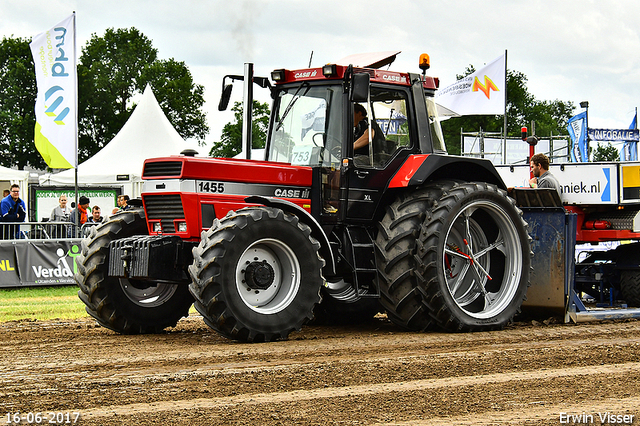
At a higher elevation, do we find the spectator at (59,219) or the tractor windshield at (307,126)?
the tractor windshield at (307,126)

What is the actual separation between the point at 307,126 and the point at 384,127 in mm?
788

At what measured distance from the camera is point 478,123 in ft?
199

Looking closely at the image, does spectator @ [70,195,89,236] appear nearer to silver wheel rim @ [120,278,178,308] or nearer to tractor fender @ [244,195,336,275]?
silver wheel rim @ [120,278,178,308]

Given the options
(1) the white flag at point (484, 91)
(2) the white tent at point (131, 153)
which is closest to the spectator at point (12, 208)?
(2) the white tent at point (131, 153)

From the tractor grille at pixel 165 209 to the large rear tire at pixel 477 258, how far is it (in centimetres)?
225

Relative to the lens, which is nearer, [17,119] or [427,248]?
[427,248]

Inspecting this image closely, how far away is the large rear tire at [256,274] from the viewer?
20.9ft

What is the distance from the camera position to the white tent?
24.5 meters

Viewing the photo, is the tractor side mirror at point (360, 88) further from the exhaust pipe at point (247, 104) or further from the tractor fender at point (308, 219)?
the tractor fender at point (308, 219)

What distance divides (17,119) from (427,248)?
46.8m

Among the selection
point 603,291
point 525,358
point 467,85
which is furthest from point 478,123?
point 525,358

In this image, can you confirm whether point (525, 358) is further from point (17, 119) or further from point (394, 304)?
point (17, 119)

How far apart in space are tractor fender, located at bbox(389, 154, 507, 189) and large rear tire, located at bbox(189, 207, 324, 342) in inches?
47.6

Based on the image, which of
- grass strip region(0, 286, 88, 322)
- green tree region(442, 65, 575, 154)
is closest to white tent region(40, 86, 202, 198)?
grass strip region(0, 286, 88, 322)
